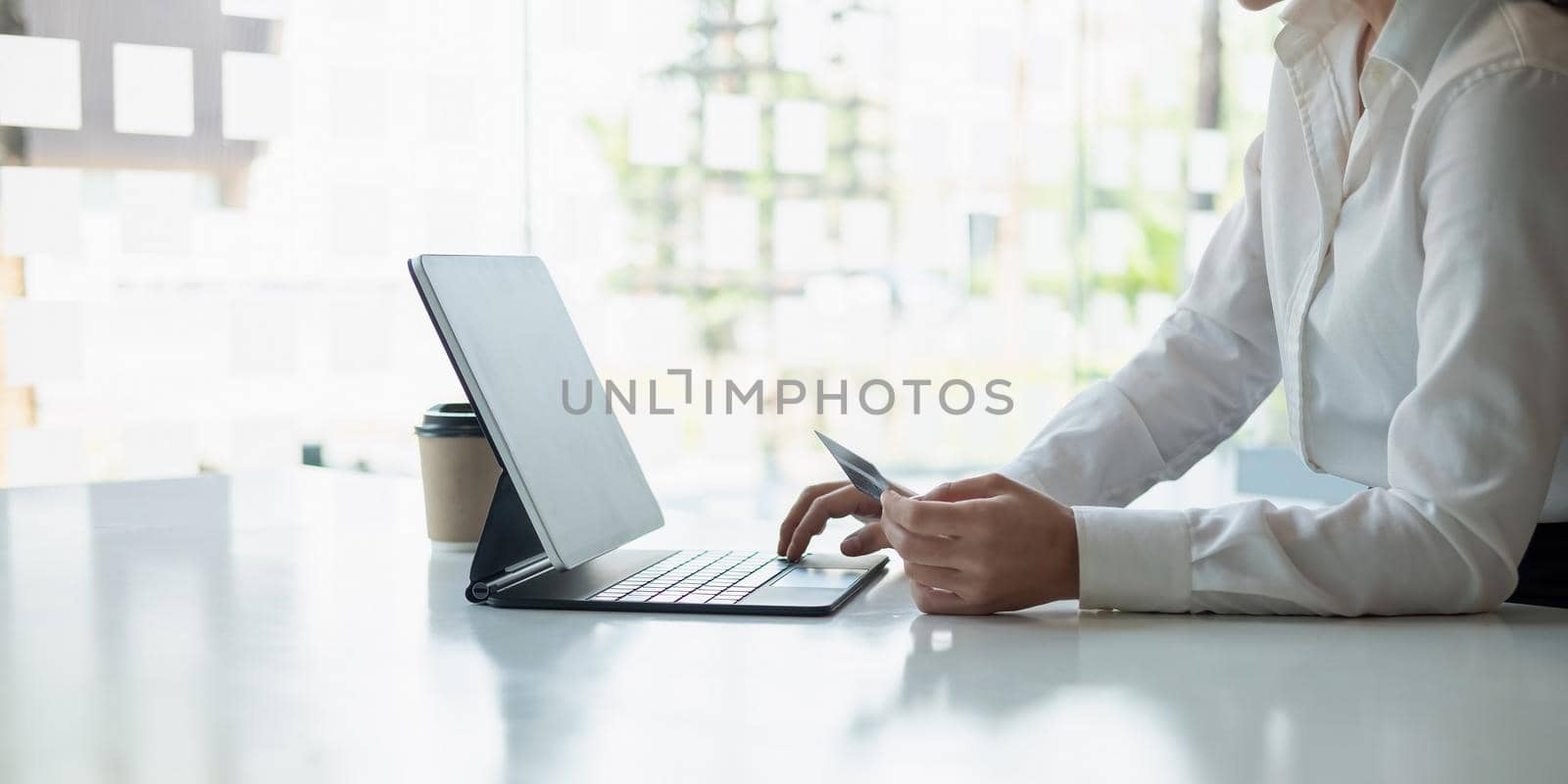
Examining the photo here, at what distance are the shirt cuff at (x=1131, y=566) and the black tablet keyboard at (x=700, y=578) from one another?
0.25 m

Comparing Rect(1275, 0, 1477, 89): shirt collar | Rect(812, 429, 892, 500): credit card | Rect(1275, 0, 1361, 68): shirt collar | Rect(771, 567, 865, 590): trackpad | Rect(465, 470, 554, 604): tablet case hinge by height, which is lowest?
Rect(771, 567, 865, 590): trackpad

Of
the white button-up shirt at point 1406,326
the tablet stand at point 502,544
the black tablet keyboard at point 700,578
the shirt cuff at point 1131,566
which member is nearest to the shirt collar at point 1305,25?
the white button-up shirt at point 1406,326

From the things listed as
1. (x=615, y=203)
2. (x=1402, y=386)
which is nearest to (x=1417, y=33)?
(x=1402, y=386)

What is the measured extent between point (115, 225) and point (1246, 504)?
9.98 ft

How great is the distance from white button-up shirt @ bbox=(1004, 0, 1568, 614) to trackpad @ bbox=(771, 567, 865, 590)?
0.20 meters

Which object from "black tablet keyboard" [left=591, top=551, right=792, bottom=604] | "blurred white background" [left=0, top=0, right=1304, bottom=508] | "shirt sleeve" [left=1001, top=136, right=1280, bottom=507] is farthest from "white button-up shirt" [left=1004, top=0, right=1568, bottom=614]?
"blurred white background" [left=0, top=0, right=1304, bottom=508]

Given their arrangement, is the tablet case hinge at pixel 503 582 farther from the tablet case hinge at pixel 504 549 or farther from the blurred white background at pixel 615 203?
the blurred white background at pixel 615 203

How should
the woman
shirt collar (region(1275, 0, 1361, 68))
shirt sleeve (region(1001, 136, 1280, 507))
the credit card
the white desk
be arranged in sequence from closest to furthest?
1. the white desk
2. the woman
3. the credit card
4. shirt collar (region(1275, 0, 1361, 68))
5. shirt sleeve (region(1001, 136, 1280, 507))

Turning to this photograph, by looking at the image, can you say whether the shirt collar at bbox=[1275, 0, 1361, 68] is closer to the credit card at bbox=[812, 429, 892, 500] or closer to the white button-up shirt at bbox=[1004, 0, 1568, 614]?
the white button-up shirt at bbox=[1004, 0, 1568, 614]

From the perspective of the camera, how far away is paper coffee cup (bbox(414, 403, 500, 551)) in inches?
51.3

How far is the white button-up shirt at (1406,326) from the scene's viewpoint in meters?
0.99

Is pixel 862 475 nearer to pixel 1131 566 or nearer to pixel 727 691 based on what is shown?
pixel 1131 566

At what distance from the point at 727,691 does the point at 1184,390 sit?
0.83 m

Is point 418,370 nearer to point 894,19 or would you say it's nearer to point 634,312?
point 634,312
